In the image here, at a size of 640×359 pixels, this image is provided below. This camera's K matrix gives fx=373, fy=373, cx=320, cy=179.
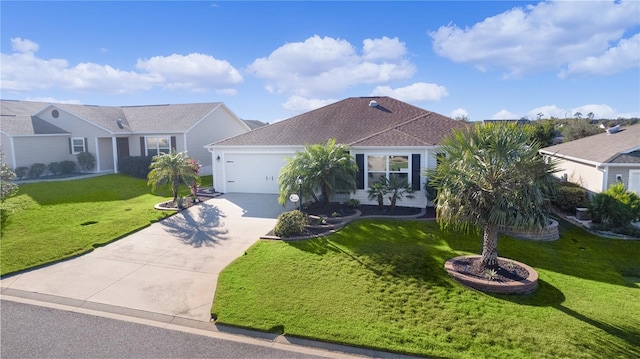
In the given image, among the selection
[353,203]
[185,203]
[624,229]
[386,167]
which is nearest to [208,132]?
[185,203]

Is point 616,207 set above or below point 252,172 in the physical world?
below

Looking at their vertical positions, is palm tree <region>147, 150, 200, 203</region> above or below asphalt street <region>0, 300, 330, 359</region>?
above

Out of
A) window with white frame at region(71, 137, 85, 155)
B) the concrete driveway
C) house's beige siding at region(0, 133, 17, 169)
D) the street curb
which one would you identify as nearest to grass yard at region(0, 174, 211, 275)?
the concrete driveway

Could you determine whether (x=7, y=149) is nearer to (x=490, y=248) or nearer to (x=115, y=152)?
(x=115, y=152)

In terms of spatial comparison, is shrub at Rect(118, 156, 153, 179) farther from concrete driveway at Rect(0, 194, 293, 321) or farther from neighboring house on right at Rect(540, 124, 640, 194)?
neighboring house on right at Rect(540, 124, 640, 194)

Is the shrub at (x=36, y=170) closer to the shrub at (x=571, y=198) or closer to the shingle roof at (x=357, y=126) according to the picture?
the shingle roof at (x=357, y=126)

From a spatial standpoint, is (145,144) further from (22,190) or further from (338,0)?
(338,0)

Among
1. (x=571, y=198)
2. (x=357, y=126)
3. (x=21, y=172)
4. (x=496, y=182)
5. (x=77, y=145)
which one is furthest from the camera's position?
(x=77, y=145)

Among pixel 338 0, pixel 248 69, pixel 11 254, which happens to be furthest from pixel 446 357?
pixel 248 69
